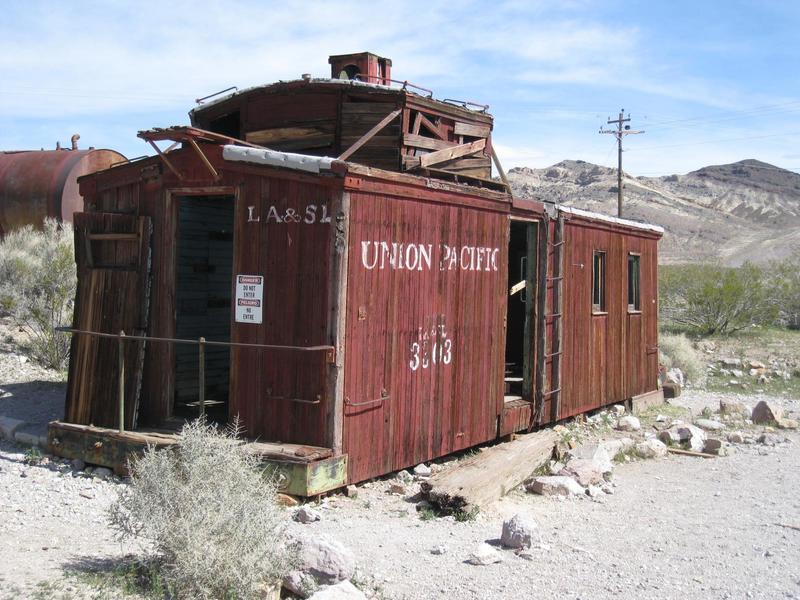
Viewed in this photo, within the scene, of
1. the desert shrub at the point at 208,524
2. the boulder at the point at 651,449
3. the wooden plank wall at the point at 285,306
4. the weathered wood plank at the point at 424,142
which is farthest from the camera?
the boulder at the point at 651,449

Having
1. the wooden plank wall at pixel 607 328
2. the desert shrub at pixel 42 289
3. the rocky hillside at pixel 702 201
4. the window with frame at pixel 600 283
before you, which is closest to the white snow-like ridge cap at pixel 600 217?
the wooden plank wall at pixel 607 328

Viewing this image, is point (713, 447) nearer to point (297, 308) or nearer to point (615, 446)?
point (615, 446)

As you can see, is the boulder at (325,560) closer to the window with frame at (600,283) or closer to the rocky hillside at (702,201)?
the window with frame at (600,283)

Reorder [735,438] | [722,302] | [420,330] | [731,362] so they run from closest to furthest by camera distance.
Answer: [420,330], [735,438], [731,362], [722,302]

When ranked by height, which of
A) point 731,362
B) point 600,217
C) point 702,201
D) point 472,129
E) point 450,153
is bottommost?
point 731,362

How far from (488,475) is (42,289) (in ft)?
34.0

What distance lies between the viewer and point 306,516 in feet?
22.8

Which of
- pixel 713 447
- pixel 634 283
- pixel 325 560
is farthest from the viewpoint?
pixel 634 283

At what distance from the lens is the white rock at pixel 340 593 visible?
500 cm

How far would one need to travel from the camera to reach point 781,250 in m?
63.5

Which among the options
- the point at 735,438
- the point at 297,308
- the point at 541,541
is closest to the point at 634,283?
the point at 735,438

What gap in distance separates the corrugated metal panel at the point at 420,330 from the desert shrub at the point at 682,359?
9.22m

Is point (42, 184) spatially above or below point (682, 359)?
above

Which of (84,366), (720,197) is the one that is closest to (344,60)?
(84,366)
